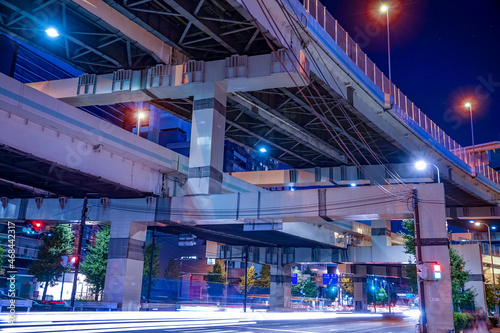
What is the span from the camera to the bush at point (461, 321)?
2767 centimetres

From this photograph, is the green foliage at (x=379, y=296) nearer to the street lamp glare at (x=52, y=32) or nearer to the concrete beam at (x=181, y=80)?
the concrete beam at (x=181, y=80)

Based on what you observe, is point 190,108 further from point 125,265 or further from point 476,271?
point 476,271

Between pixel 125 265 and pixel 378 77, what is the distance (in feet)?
72.1

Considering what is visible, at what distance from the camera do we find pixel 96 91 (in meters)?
32.0

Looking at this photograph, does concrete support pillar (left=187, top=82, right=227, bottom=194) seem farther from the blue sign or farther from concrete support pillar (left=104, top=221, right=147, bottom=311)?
the blue sign

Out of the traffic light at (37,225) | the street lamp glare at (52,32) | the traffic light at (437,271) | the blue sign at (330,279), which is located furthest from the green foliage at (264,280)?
the street lamp glare at (52,32)

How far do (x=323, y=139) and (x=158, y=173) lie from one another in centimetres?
1684

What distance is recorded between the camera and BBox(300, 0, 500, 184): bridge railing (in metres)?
27.7

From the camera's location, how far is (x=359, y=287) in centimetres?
6962

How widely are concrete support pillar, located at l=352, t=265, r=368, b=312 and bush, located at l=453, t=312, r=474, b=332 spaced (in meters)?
33.6

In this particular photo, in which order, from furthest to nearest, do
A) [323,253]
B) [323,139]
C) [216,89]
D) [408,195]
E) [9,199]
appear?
[323,253], [323,139], [9,199], [216,89], [408,195]

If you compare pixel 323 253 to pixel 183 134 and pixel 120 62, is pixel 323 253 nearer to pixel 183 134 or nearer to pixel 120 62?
pixel 120 62

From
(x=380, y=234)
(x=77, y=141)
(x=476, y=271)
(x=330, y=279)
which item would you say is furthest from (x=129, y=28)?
(x=330, y=279)

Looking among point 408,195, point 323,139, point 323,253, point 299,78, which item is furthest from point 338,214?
point 323,253
